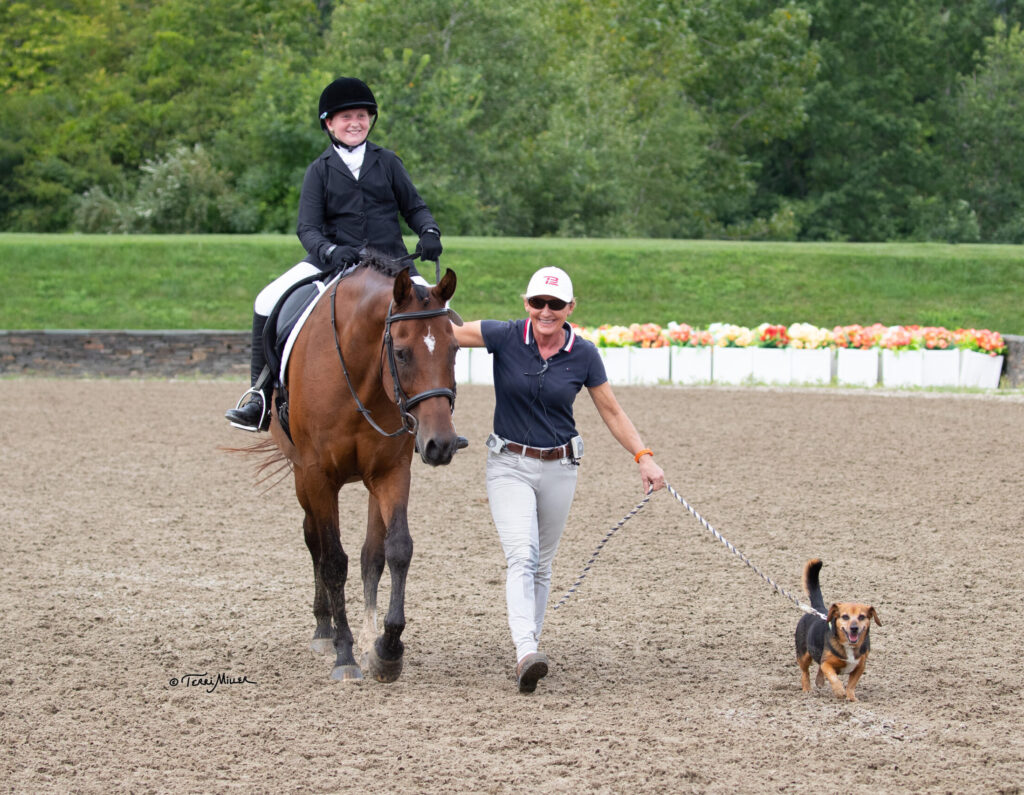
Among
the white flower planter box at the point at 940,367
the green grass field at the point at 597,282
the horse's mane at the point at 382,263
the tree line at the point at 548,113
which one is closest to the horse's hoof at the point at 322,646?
the horse's mane at the point at 382,263

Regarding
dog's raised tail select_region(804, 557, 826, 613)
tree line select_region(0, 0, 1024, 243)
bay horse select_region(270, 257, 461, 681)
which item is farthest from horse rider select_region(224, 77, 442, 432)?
tree line select_region(0, 0, 1024, 243)

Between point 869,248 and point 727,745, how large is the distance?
24845 millimetres

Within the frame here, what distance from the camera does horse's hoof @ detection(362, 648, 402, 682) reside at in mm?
5879

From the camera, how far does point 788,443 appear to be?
14.2 metres

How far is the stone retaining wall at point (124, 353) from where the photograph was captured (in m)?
21.7

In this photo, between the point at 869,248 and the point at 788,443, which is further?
the point at 869,248

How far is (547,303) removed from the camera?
19.0ft

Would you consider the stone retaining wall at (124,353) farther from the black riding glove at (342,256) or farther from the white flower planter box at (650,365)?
the black riding glove at (342,256)

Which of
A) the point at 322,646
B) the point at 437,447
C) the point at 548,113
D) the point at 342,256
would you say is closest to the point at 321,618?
the point at 322,646

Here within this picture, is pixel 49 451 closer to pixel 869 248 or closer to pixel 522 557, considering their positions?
pixel 522 557

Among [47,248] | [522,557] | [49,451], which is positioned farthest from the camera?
[47,248]

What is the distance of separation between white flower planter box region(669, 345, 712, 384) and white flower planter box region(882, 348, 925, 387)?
2709 millimetres

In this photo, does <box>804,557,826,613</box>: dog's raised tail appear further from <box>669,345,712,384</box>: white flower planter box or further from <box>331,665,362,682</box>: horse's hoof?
<box>669,345,712,384</box>: white flower planter box

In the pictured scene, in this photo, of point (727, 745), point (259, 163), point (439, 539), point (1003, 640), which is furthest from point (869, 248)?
point (727, 745)
